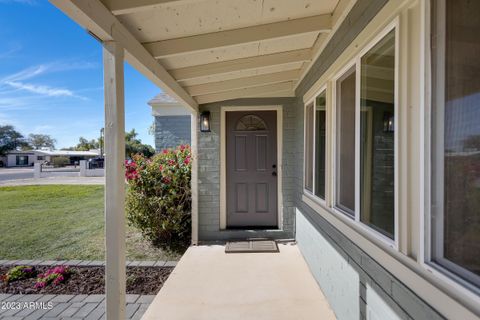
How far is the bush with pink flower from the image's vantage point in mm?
2980

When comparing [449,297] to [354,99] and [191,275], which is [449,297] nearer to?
[354,99]

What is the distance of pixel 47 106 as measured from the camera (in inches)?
1223

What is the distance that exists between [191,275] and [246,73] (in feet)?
8.19

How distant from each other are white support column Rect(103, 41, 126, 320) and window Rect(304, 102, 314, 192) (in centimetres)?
231

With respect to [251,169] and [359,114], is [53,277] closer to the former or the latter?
[251,169]

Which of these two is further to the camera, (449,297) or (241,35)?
(241,35)

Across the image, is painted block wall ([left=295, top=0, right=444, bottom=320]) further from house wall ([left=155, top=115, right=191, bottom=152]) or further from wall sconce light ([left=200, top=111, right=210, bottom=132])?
house wall ([left=155, top=115, right=191, bottom=152])

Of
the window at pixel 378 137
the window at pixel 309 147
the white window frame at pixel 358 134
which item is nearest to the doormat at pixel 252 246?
the window at pixel 309 147

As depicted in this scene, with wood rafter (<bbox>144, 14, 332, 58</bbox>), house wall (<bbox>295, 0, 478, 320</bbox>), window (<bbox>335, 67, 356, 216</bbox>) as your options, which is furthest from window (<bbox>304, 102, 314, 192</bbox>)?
wood rafter (<bbox>144, 14, 332, 58</bbox>)

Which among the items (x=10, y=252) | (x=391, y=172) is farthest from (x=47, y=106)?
(x=391, y=172)

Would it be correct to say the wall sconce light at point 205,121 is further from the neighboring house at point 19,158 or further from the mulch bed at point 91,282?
the neighboring house at point 19,158

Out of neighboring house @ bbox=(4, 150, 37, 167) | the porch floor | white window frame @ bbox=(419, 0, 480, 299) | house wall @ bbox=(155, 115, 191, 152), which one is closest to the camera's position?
white window frame @ bbox=(419, 0, 480, 299)

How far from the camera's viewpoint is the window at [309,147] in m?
3.46

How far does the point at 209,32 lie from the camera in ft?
7.53
